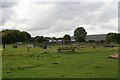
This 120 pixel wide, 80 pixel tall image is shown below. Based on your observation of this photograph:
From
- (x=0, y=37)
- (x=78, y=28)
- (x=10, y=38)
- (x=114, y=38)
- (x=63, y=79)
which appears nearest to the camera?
(x=63, y=79)

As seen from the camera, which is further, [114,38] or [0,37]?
[114,38]

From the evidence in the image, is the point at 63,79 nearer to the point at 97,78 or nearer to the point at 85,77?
the point at 85,77

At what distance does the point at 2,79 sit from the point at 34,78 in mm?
1773

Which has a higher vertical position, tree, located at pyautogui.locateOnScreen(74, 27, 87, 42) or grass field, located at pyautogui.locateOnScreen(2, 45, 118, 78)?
tree, located at pyautogui.locateOnScreen(74, 27, 87, 42)

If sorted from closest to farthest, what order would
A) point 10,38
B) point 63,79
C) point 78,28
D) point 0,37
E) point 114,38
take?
1. point 63,79
2. point 0,37
3. point 10,38
4. point 114,38
5. point 78,28

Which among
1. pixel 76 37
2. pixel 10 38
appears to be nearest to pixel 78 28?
pixel 76 37

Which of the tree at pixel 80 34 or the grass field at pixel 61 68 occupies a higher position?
the tree at pixel 80 34

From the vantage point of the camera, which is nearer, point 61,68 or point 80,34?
point 61,68

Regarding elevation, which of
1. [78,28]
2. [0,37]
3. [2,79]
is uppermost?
[78,28]

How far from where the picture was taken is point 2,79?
952 centimetres

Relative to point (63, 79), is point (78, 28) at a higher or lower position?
higher

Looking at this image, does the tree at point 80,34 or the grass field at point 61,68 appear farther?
the tree at point 80,34

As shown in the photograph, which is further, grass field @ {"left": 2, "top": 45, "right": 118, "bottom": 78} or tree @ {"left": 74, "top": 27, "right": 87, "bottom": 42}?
tree @ {"left": 74, "top": 27, "right": 87, "bottom": 42}

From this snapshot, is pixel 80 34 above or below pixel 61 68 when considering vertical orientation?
above
